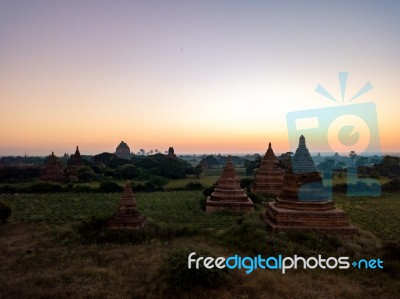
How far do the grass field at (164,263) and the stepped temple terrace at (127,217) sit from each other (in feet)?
4.33

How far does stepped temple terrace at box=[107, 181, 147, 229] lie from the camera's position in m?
17.1

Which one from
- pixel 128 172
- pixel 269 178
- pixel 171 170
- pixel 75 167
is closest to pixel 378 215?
pixel 269 178

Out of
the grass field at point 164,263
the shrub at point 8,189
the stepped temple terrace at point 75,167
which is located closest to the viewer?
the grass field at point 164,263

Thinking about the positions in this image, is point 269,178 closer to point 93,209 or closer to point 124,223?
point 93,209

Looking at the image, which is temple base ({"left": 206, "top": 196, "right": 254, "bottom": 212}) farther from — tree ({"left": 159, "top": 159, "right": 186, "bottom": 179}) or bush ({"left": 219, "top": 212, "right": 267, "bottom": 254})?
tree ({"left": 159, "top": 159, "right": 186, "bottom": 179})

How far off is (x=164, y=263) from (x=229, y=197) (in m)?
13.6

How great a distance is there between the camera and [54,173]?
160 ft

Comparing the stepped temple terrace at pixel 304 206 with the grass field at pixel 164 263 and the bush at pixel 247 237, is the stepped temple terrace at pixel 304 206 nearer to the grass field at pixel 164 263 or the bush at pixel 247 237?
the bush at pixel 247 237

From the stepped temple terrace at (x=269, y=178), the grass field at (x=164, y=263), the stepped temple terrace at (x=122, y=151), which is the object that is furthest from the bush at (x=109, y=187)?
the stepped temple terrace at (x=122, y=151)

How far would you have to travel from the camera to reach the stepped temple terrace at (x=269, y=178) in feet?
106

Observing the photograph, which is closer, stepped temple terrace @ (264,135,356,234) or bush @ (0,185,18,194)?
stepped temple terrace @ (264,135,356,234)

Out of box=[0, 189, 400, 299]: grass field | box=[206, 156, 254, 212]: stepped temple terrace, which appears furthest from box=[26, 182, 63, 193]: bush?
box=[206, 156, 254, 212]: stepped temple terrace

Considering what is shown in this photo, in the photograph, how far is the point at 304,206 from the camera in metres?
17.2

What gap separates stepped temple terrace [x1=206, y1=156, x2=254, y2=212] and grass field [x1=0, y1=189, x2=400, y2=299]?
2.10m
